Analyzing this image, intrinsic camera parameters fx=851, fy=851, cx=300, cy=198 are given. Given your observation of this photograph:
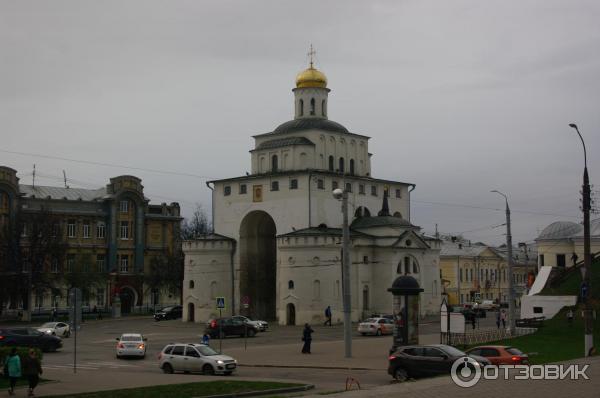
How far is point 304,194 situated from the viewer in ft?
234

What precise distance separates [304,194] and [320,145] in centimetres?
678

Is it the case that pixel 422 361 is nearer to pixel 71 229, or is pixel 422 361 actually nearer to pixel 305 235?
pixel 305 235

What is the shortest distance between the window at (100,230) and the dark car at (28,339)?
48511 mm

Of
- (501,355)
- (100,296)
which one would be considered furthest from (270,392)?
(100,296)

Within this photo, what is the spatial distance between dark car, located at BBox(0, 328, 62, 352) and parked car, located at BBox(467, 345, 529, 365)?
21986 mm

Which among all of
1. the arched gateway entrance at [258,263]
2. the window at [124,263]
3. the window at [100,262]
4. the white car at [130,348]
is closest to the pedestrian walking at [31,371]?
the white car at [130,348]

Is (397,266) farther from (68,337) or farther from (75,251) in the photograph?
(75,251)

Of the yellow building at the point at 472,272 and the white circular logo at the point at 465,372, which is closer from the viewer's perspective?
the white circular logo at the point at 465,372

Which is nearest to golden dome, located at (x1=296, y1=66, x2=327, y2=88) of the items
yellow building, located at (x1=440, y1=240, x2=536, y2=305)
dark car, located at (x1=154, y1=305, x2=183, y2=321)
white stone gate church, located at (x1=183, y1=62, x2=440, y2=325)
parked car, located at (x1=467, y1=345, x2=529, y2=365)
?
white stone gate church, located at (x1=183, y1=62, x2=440, y2=325)

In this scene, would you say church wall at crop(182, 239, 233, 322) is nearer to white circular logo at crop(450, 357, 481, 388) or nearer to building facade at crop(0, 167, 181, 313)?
building facade at crop(0, 167, 181, 313)

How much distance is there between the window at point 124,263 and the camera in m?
92.8

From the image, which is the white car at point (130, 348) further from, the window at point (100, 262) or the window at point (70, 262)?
the window at point (100, 262)

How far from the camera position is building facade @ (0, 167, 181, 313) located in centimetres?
8394

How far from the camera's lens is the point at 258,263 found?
249 ft
